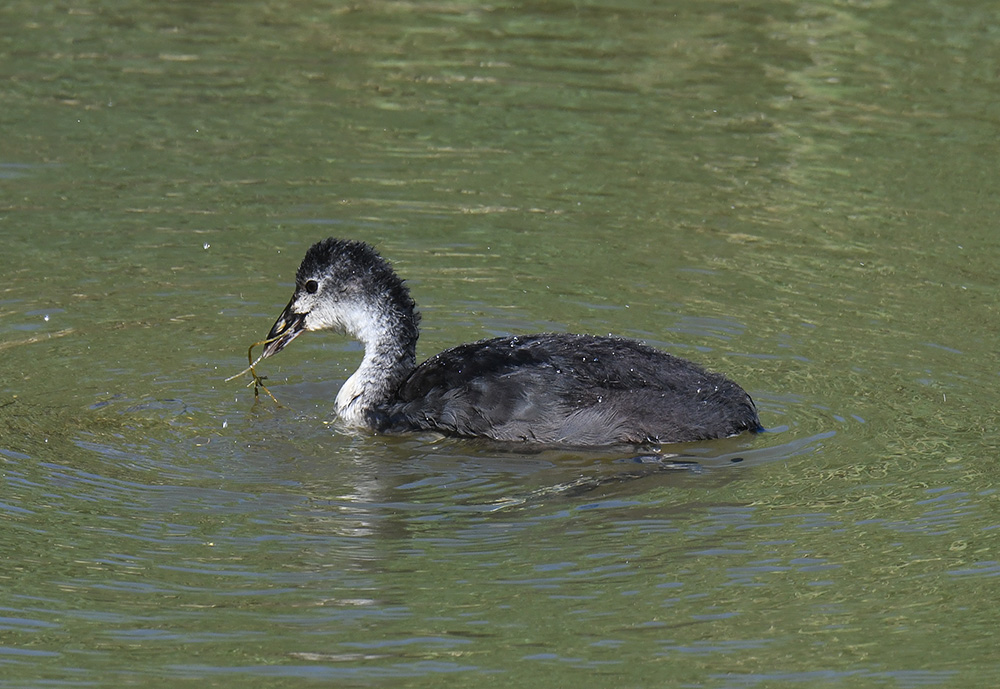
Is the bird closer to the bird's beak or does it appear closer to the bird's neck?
the bird's neck

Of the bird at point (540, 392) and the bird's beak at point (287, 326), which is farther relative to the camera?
the bird's beak at point (287, 326)

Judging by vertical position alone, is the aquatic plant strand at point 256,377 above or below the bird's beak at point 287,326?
below

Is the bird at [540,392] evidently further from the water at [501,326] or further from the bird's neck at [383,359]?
the water at [501,326]

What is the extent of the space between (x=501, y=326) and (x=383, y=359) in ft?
3.98

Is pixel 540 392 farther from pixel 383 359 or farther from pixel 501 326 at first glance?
pixel 501 326

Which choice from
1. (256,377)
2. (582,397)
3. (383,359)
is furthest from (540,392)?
(256,377)

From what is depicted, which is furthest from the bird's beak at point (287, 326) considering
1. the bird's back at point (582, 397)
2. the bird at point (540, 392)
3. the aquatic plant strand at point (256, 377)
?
the bird's back at point (582, 397)

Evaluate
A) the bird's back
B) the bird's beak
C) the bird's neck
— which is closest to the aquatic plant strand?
the bird's beak

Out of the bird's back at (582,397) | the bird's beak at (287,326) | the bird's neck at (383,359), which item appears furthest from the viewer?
the bird's beak at (287,326)

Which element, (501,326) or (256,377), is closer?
(256,377)

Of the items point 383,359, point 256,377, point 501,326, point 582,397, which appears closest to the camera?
point 582,397

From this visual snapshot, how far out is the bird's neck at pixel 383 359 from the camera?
9.86 meters

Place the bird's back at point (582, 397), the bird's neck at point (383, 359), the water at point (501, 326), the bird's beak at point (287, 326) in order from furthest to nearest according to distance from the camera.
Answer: the bird's beak at point (287, 326), the bird's neck at point (383, 359), the bird's back at point (582, 397), the water at point (501, 326)

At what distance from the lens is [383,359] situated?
10.1 meters
